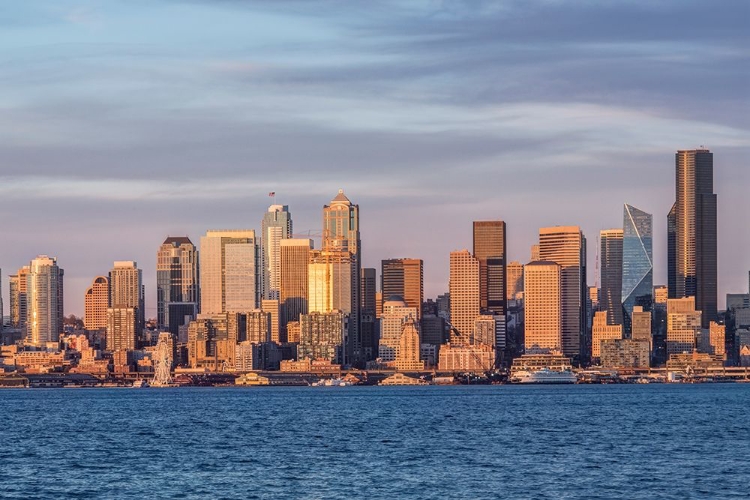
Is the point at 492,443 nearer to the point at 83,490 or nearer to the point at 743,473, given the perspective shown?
the point at 743,473

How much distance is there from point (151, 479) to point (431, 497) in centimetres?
1741

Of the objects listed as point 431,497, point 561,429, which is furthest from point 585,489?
point 561,429

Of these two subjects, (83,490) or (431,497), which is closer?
(431,497)

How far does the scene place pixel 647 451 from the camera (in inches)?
3829

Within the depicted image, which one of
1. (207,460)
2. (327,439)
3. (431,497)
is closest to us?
(431,497)

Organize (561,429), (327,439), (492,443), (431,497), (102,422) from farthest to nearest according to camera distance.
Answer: (102,422) → (561,429) → (327,439) → (492,443) → (431,497)

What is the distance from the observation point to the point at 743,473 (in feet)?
271

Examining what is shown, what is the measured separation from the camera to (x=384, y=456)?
95312 millimetres

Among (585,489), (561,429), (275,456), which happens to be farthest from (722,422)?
(585,489)

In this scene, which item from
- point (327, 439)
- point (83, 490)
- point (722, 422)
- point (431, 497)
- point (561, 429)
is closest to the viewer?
point (431, 497)

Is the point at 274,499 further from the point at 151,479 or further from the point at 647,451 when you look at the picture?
the point at 647,451

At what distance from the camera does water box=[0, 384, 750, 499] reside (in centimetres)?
7706

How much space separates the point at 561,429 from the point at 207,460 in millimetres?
38253

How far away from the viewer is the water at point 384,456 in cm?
7706
